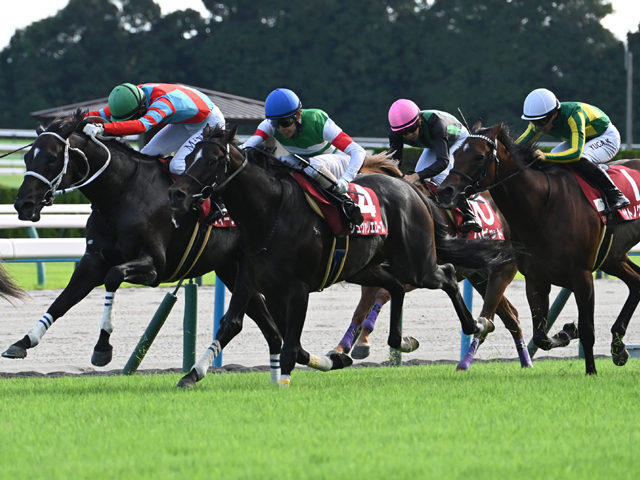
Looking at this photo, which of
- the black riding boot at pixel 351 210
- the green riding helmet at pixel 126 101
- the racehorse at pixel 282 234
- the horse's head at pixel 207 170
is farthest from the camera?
the green riding helmet at pixel 126 101

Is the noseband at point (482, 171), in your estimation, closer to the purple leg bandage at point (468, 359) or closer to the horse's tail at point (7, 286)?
the purple leg bandage at point (468, 359)

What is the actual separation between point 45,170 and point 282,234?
145cm

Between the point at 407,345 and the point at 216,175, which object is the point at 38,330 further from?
the point at 407,345

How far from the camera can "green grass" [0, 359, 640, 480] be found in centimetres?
393

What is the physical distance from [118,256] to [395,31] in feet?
143

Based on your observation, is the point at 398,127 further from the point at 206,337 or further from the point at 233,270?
the point at 206,337

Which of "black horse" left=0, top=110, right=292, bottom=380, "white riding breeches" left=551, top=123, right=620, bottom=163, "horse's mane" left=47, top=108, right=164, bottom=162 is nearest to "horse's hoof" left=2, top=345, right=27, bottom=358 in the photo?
"black horse" left=0, top=110, right=292, bottom=380

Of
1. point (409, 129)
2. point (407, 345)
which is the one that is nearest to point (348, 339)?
point (407, 345)

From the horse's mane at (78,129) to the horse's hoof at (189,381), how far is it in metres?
1.52

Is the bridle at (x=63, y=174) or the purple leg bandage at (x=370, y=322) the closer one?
the bridle at (x=63, y=174)

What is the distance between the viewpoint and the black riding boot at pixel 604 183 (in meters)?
7.13

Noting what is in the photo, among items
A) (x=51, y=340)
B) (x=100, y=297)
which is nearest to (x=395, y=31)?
(x=100, y=297)

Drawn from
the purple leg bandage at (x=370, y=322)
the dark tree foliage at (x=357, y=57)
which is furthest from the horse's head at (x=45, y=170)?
the dark tree foliage at (x=357, y=57)

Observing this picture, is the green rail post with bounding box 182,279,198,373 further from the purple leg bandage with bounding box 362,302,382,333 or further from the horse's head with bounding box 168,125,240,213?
the horse's head with bounding box 168,125,240,213
